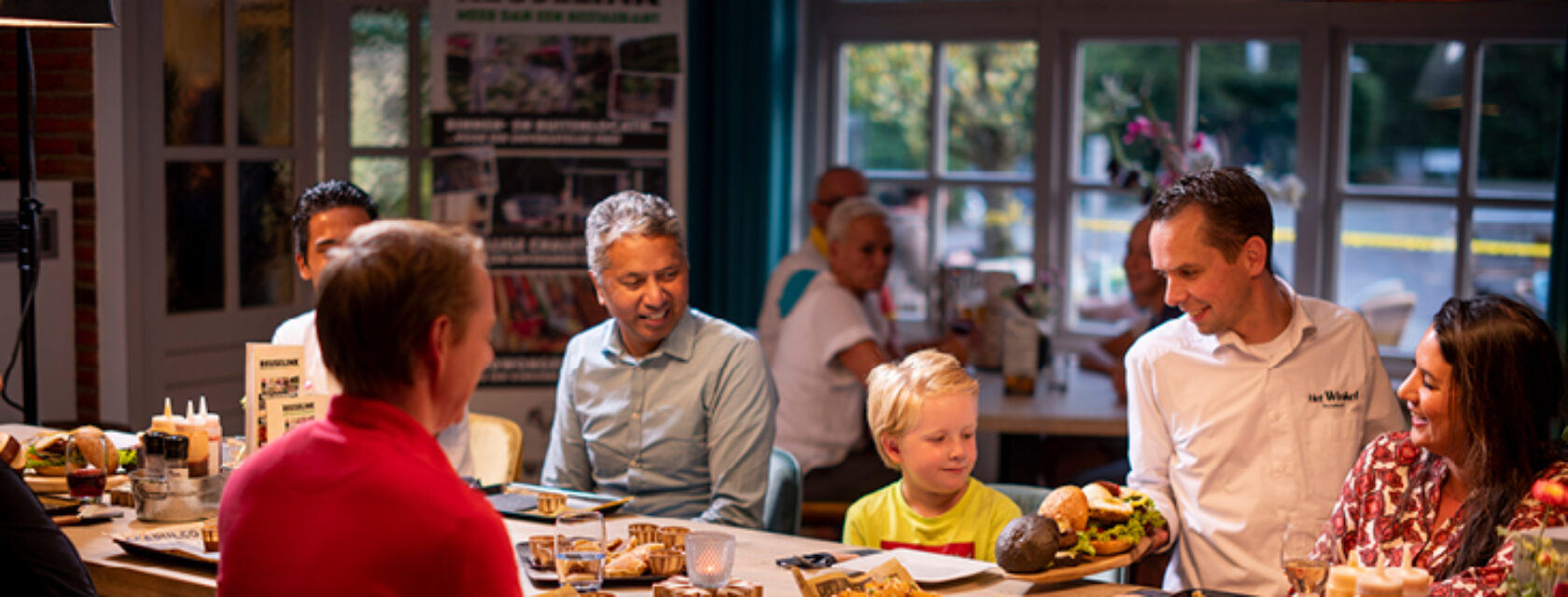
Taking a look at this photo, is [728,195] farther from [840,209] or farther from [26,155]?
[26,155]

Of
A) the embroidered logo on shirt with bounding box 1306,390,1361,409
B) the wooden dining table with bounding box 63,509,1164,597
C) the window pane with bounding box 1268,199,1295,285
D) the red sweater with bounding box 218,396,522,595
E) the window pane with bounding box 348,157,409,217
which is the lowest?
the wooden dining table with bounding box 63,509,1164,597

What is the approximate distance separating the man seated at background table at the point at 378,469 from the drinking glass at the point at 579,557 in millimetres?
661

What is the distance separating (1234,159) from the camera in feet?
18.2

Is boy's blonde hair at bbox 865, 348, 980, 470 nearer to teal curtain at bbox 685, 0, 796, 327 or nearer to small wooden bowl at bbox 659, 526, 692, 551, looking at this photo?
small wooden bowl at bbox 659, 526, 692, 551

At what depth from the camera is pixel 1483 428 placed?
79.7 inches

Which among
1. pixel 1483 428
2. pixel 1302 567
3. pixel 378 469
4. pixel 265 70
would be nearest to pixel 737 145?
pixel 265 70

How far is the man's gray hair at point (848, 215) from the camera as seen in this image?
446 centimetres

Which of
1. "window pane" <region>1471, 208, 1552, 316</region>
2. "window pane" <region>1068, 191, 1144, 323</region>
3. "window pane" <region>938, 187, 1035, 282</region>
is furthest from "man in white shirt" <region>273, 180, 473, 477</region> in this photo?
"window pane" <region>1471, 208, 1552, 316</region>

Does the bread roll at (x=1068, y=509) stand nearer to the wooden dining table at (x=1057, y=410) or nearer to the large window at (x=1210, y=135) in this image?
the wooden dining table at (x=1057, y=410)

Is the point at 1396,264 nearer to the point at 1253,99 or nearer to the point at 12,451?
the point at 1253,99

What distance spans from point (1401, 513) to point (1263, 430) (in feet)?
1.26

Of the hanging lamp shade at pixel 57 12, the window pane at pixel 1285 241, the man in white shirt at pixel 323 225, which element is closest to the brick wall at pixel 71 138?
the hanging lamp shade at pixel 57 12

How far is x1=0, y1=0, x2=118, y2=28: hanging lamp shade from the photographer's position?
2.89m

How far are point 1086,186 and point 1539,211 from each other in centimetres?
171
